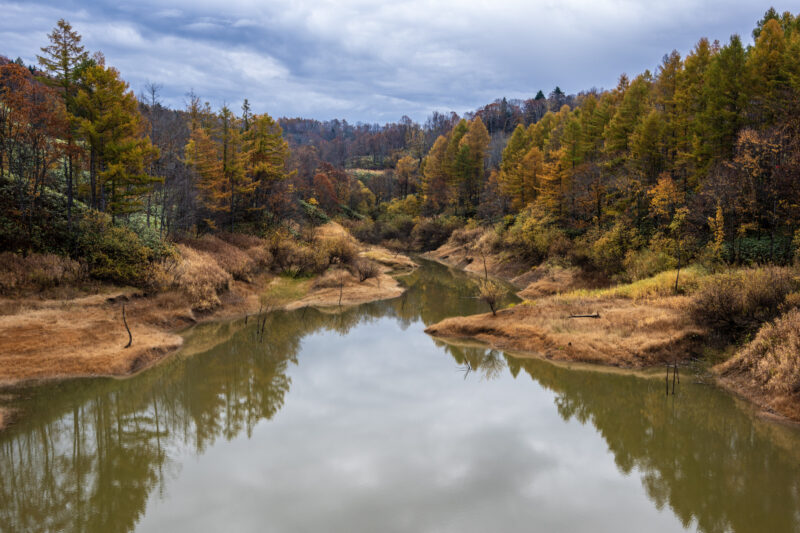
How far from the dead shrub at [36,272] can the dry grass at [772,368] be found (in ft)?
108

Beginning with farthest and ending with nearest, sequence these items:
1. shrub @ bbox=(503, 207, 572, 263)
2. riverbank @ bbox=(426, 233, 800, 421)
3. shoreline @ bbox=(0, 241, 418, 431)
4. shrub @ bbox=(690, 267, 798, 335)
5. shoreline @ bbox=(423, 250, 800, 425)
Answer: shrub @ bbox=(503, 207, 572, 263)
shoreline @ bbox=(423, 250, 800, 425)
shrub @ bbox=(690, 267, 798, 335)
shoreline @ bbox=(0, 241, 418, 431)
riverbank @ bbox=(426, 233, 800, 421)

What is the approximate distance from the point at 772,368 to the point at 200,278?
1214 inches

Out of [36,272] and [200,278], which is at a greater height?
[36,272]

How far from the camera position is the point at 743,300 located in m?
21.1

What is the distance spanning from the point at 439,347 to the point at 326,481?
47.0 feet

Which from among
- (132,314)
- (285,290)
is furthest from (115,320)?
(285,290)

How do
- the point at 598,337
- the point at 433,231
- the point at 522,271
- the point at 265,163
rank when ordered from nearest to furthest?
the point at 598,337 → the point at 522,271 → the point at 265,163 → the point at 433,231

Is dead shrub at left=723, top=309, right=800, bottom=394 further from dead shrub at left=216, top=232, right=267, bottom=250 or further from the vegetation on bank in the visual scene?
dead shrub at left=216, top=232, right=267, bottom=250

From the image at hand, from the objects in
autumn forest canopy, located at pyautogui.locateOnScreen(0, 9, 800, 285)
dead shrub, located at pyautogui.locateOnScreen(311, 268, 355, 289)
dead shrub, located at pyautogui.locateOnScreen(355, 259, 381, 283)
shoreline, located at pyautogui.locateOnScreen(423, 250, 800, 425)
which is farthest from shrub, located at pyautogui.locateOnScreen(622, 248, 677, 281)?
dead shrub, located at pyautogui.locateOnScreen(311, 268, 355, 289)

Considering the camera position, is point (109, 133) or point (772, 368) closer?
point (772, 368)

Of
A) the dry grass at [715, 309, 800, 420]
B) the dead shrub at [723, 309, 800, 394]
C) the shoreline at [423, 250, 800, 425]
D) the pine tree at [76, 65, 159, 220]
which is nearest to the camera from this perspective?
the dry grass at [715, 309, 800, 420]

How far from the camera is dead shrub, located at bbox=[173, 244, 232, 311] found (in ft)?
99.3

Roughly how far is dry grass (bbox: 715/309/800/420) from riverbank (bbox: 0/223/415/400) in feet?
83.3

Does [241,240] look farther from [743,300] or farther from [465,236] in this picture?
[743,300]
